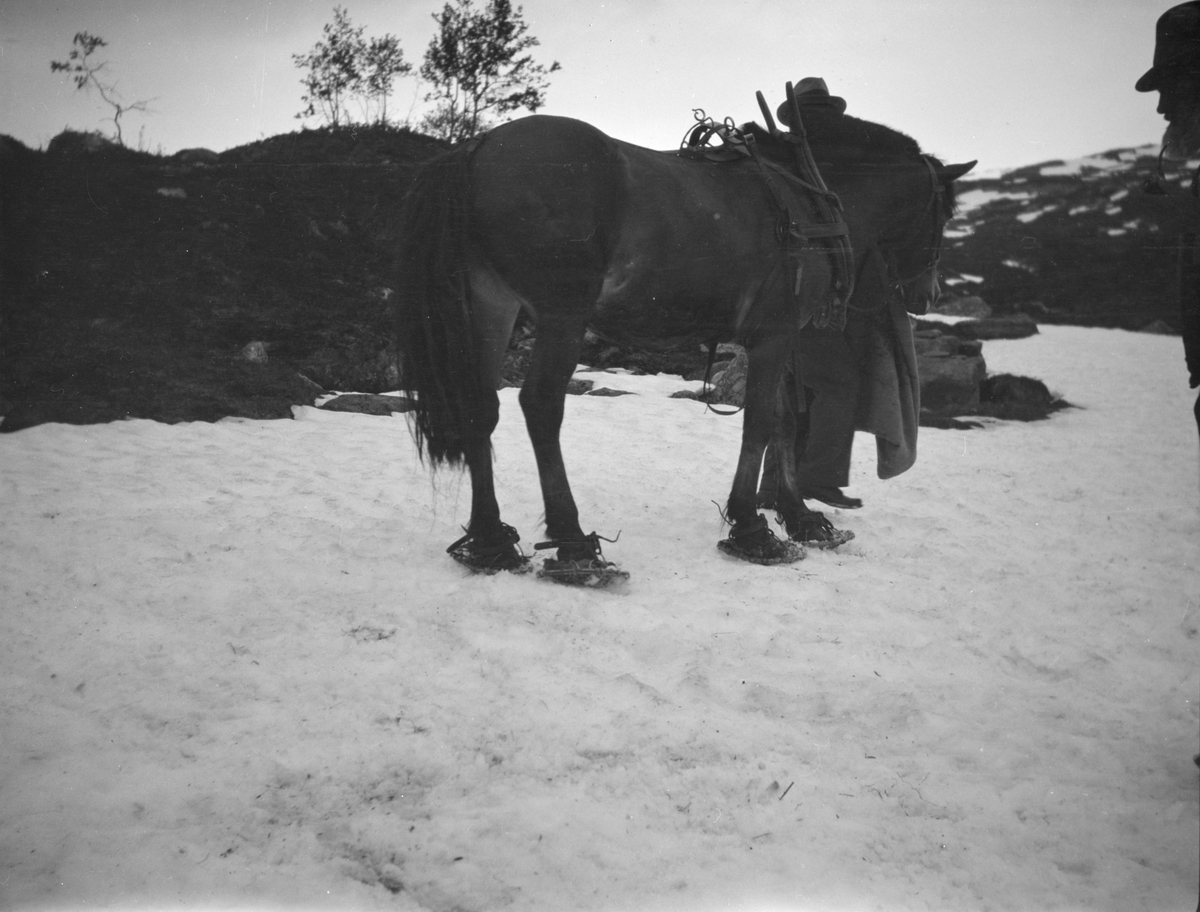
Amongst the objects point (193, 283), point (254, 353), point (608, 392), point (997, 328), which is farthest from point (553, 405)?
point (997, 328)

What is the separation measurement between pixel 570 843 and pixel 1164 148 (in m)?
2.36

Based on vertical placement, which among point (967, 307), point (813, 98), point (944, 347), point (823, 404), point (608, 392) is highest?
point (967, 307)

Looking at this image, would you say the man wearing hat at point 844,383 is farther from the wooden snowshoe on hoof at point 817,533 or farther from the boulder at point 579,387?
the boulder at point 579,387

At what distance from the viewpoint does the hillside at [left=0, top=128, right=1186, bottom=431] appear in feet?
17.5

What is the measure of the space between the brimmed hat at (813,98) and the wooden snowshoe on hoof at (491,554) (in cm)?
264

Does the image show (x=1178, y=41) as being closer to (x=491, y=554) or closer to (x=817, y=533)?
(x=817, y=533)

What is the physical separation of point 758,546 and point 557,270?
1.67 metres

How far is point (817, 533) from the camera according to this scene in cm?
403

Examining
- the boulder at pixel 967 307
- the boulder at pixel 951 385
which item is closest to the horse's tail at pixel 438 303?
the boulder at pixel 951 385

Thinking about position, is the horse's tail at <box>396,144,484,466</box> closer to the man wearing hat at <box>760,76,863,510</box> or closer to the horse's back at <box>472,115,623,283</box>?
the horse's back at <box>472,115,623,283</box>

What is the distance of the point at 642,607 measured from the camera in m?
3.00

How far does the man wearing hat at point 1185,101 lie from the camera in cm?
183

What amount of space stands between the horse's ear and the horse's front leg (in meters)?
1.35

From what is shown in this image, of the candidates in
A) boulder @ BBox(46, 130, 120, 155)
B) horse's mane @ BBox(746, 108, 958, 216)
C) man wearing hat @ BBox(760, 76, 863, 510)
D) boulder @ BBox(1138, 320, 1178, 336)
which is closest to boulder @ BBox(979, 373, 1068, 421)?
boulder @ BBox(1138, 320, 1178, 336)
